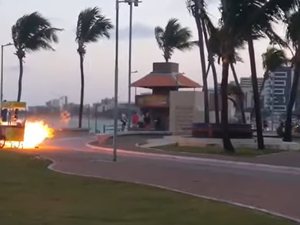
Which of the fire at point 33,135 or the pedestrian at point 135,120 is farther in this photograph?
the pedestrian at point 135,120

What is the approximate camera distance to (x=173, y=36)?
7031 centimetres

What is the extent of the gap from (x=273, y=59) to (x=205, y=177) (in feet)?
115

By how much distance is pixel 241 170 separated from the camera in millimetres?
26484

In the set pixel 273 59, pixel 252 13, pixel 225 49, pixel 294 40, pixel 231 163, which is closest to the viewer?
pixel 231 163

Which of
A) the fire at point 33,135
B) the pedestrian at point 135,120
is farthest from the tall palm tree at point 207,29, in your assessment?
the pedestrian at point 135,120

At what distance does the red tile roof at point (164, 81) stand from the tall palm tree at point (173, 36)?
12.4 ft

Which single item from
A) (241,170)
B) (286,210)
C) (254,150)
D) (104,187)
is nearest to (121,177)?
(104,187)

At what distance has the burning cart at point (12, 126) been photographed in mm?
39594

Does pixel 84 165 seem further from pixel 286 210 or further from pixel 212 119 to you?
pixel 212 119

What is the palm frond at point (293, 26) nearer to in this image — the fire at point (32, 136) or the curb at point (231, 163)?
the curb at point (231, 163)

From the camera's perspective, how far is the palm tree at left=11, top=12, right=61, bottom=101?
204ft

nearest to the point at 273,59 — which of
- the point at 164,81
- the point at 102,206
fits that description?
the point at 164,81

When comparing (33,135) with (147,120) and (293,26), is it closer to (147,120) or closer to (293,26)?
(293,26)

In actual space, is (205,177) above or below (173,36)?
below
